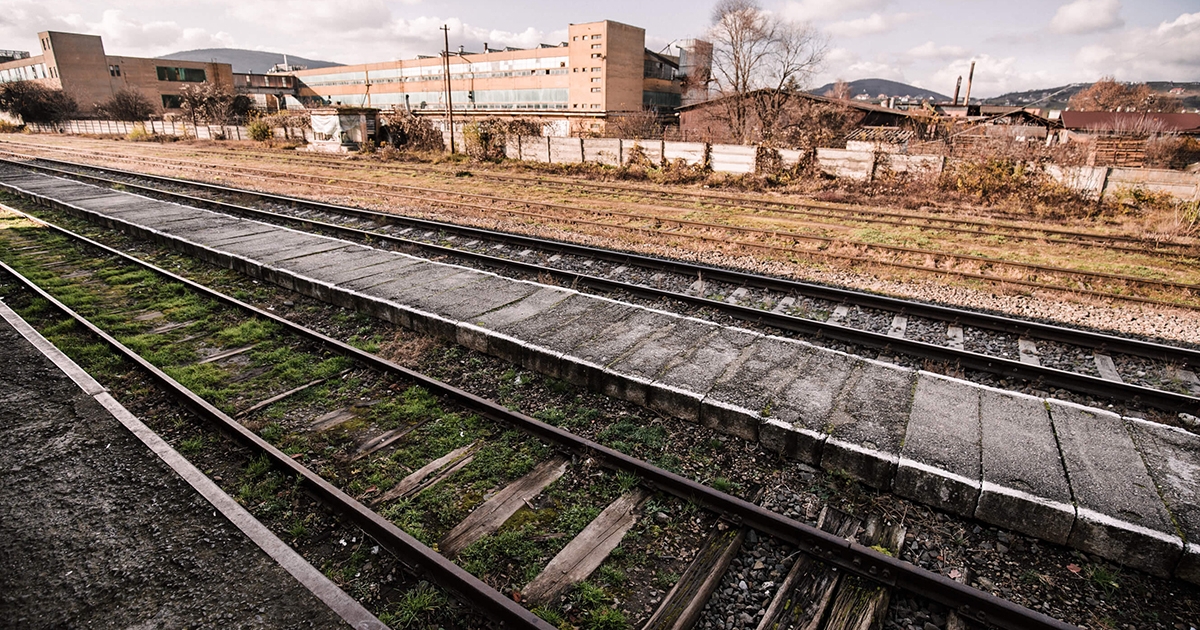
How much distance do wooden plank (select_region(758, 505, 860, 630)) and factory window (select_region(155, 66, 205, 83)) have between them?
112075mm

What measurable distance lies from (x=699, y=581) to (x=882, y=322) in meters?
5.71

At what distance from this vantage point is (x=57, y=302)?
818 centimetres

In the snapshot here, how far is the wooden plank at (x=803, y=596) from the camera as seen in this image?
3383mm

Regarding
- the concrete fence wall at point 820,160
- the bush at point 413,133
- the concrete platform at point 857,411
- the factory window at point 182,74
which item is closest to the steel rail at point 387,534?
the concrete platform at point 857,411

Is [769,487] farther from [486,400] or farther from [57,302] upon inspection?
[57,302]

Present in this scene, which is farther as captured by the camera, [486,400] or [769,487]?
[486,400]

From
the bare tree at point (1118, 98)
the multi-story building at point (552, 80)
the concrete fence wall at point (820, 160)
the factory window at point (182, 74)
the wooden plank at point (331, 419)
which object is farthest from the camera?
the factory window at point (182, 74)

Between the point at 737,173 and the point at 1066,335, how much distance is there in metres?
16.4

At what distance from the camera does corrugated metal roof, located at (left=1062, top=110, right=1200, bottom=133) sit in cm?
4366

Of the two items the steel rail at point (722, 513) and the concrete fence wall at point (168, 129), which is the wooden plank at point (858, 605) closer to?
the steel rail at point (722, 513)

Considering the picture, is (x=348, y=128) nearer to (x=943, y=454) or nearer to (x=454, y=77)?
(x=943, y=454)

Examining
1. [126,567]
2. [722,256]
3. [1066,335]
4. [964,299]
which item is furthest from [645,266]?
[126,567]

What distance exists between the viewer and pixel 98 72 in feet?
269

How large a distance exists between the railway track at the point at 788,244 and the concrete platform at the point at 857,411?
5.39m
